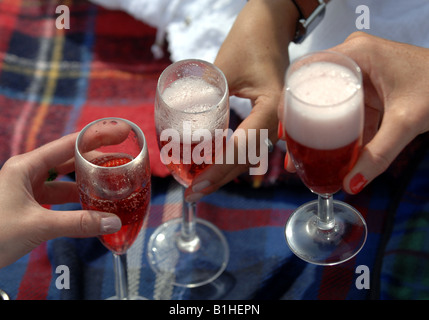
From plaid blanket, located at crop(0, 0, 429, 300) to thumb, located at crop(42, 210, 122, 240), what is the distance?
209 mm

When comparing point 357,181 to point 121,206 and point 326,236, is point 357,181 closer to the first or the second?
point 326,236

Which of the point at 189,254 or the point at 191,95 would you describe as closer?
the point at 191,95

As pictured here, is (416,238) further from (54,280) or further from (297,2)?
(54,280)

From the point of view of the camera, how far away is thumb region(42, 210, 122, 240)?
2.34 feet

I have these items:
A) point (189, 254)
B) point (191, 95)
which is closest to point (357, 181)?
point (191, 95)

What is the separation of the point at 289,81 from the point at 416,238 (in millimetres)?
397

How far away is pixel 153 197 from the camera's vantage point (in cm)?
104

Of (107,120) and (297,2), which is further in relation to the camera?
(297,2)

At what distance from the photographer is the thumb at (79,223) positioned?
2.34 feet

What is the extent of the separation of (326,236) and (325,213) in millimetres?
33

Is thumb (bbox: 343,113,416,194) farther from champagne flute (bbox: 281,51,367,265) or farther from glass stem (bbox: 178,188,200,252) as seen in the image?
glass stem (bbox: 178,188,200,252)

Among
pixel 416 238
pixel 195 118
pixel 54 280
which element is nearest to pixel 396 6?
pixel 416 238
